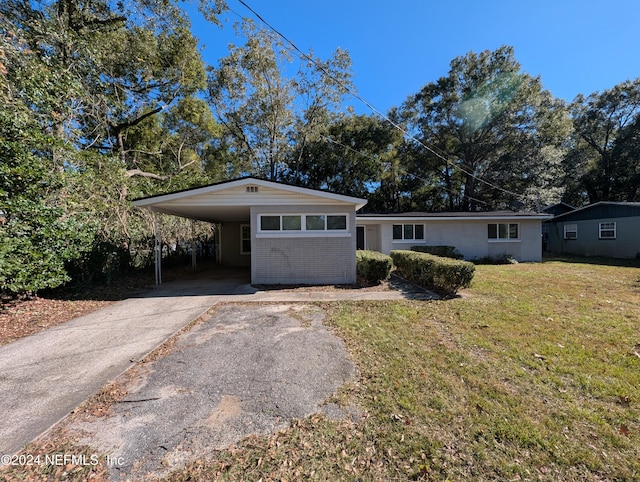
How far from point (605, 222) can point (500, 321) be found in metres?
20.1

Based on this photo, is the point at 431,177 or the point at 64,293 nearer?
the point at 64,293

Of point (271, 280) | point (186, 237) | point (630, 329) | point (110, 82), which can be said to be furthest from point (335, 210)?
point (110, 82)

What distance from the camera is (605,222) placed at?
58.8 ft

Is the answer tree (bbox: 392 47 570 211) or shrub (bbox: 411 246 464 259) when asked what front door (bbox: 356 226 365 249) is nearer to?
shrub (bbox: 411 246 464 259)

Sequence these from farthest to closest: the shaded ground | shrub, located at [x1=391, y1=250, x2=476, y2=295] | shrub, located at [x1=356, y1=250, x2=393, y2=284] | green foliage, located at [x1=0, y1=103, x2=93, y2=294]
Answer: shrub, located at [x1=356, y1=250, x2=393, y2=284] → shrub, located at [x1=391, y1=250, x2=476, y2=295] → green foliage, located at [x1=0, y1=103, x2=93, y2=294] → the shaded ground

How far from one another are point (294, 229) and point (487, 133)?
24.3 metres

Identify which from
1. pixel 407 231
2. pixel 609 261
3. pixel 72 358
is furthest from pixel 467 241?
pixel 72 358

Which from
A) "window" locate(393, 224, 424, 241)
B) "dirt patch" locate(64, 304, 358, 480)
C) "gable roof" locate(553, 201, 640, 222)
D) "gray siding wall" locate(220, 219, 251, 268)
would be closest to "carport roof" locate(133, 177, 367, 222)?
"dirt patch" locate(64, 304, 358, 480)

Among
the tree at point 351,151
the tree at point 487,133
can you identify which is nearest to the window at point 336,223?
the tree at point 487,133

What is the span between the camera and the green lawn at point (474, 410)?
6.80ft

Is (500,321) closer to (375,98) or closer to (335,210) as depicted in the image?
(335,210)

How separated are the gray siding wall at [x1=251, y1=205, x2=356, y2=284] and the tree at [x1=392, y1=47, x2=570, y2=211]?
15.8 meters

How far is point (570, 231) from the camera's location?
20578mm

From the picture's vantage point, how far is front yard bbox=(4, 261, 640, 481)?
2066mm
